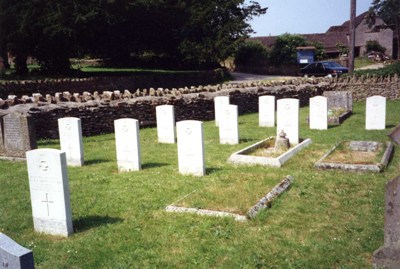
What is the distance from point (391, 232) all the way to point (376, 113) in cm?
1108

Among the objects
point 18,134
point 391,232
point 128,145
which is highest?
point 18,134

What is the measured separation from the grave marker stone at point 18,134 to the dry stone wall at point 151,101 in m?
1.99

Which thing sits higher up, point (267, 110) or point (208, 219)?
point (267, 110)

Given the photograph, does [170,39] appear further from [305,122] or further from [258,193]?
[258,193]

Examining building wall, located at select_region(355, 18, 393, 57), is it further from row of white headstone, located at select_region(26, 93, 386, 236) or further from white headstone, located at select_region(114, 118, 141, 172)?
white headstone, located at select_region(114, 118, 141, 172)

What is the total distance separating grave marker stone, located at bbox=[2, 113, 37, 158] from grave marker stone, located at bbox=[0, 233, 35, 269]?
7.88m

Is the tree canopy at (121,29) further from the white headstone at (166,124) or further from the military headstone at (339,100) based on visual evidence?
the white headstone at (166,124)

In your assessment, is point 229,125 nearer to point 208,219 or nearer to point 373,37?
point 208,219

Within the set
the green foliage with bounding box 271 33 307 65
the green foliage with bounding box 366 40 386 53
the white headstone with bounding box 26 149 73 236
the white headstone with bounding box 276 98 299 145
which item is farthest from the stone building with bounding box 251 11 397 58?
the white headstone with bounding box 26 149 73 236

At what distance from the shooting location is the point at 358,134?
48.6ft

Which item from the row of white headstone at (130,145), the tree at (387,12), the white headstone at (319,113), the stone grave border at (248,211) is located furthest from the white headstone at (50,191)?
the tree at (387,12)

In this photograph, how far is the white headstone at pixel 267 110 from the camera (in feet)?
57.1

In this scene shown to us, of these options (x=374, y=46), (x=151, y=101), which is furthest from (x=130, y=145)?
(x=374, y=46)

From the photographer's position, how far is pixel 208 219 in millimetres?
7281
